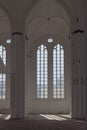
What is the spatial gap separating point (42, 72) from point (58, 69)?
1.84 metres

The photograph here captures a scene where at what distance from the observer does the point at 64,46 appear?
102ft

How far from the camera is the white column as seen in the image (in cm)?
2145

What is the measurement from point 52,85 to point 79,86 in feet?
34.8

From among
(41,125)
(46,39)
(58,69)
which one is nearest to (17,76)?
(41,125)

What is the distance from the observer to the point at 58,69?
31.1 metres

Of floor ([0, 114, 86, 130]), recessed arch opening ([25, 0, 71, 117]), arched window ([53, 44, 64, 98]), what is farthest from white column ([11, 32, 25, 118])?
arched window ([53, 44, 64, 98])

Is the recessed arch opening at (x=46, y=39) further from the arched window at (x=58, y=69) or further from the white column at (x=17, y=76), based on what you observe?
the white column at (x=17, y=76)

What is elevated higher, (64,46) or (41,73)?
(64,46)

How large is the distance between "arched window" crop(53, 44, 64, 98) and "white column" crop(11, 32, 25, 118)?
9441 millimetres

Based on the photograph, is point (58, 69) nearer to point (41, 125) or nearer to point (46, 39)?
point (46, 39)

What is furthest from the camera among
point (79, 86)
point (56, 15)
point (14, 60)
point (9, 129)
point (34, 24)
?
point (34, 24)

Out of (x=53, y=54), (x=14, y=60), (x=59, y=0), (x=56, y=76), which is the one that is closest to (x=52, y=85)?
Answer: (x=56, y=76)

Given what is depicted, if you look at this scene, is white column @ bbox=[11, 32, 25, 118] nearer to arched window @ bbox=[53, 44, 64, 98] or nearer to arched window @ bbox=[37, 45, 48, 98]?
arched window @ bbox=[37, 45, 48, 98]

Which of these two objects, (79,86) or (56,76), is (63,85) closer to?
(56,76)
